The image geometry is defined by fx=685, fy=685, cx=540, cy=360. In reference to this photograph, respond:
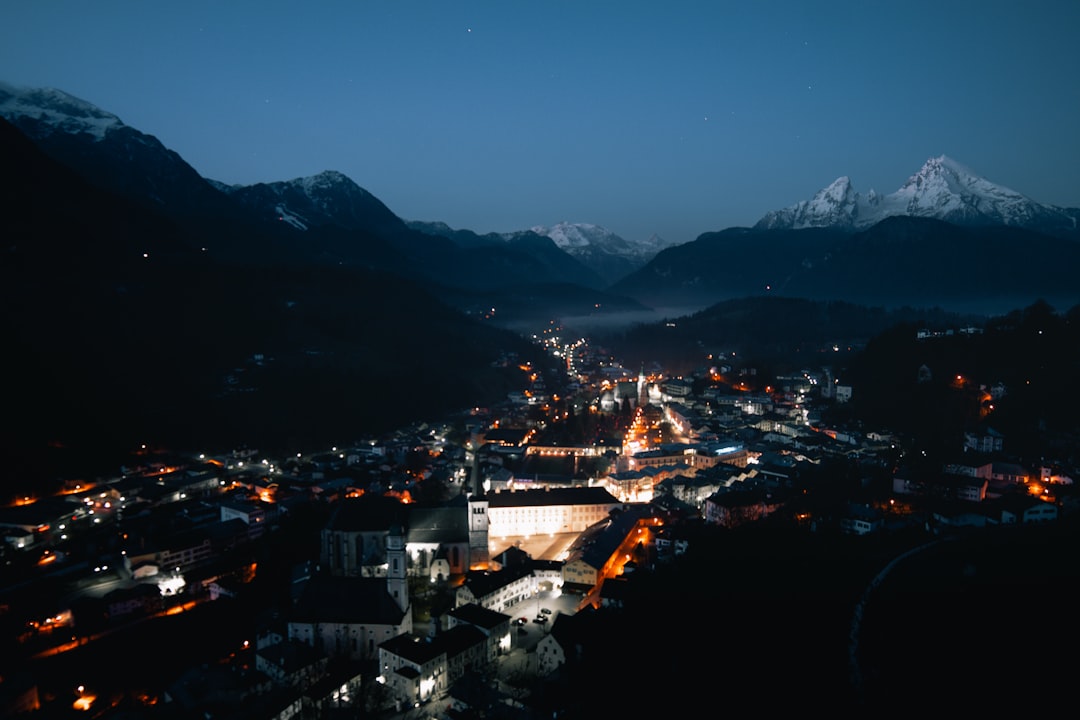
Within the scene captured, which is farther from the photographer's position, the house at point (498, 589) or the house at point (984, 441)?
the house at point (984, 441)

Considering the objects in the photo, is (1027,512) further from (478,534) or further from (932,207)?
(932,207)

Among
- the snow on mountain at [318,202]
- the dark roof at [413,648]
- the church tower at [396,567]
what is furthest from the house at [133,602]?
the snow on mountain at [318,202]

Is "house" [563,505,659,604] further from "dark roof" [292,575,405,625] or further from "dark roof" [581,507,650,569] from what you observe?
"dark roof" [292,575,405,625]

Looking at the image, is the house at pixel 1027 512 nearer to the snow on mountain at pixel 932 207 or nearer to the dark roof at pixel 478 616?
the dark roof at pixel 478 616

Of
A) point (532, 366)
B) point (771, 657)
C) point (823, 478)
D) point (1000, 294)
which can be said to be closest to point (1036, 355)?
point (823, 478)

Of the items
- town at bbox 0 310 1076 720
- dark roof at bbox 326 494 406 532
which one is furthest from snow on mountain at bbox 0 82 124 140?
dark roof at bbox 326 494 406 532

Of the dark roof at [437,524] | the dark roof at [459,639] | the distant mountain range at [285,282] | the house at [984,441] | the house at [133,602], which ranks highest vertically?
the distant mountain range at [285,282]
